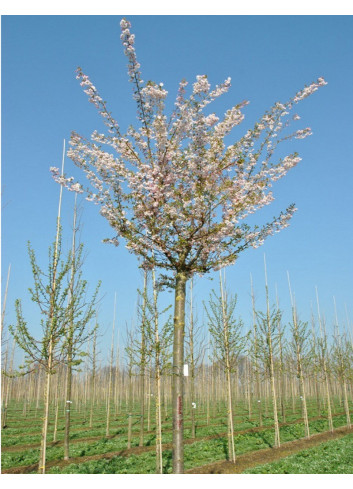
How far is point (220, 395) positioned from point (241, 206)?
111 ft

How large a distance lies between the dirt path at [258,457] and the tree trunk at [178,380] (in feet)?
17.9

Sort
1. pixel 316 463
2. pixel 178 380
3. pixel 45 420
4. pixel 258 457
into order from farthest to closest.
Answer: pixel 258 457 < pixel 316 463 < pixel 45 420 < pixel 178 380

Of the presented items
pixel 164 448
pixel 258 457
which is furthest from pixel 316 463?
pixel 164 448

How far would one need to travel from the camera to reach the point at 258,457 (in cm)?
1119

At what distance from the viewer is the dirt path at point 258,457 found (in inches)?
373

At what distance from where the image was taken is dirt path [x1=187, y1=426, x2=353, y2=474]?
9.48 m

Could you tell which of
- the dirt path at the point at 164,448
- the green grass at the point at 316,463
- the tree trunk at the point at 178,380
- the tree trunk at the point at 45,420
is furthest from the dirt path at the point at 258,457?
the tree trunk at the point at 178,380

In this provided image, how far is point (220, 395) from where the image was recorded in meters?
35.6

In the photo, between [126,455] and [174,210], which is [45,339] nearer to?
[174,210]

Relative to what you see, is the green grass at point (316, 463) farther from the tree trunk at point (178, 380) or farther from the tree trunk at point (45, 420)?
the tree trunk at point (178, 380)

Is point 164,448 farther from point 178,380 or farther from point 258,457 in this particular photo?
point 178,380

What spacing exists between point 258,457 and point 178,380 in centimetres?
814

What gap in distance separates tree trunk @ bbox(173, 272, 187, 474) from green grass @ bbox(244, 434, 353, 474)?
529 cm

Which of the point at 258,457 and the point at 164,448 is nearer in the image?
the point at 258,457
